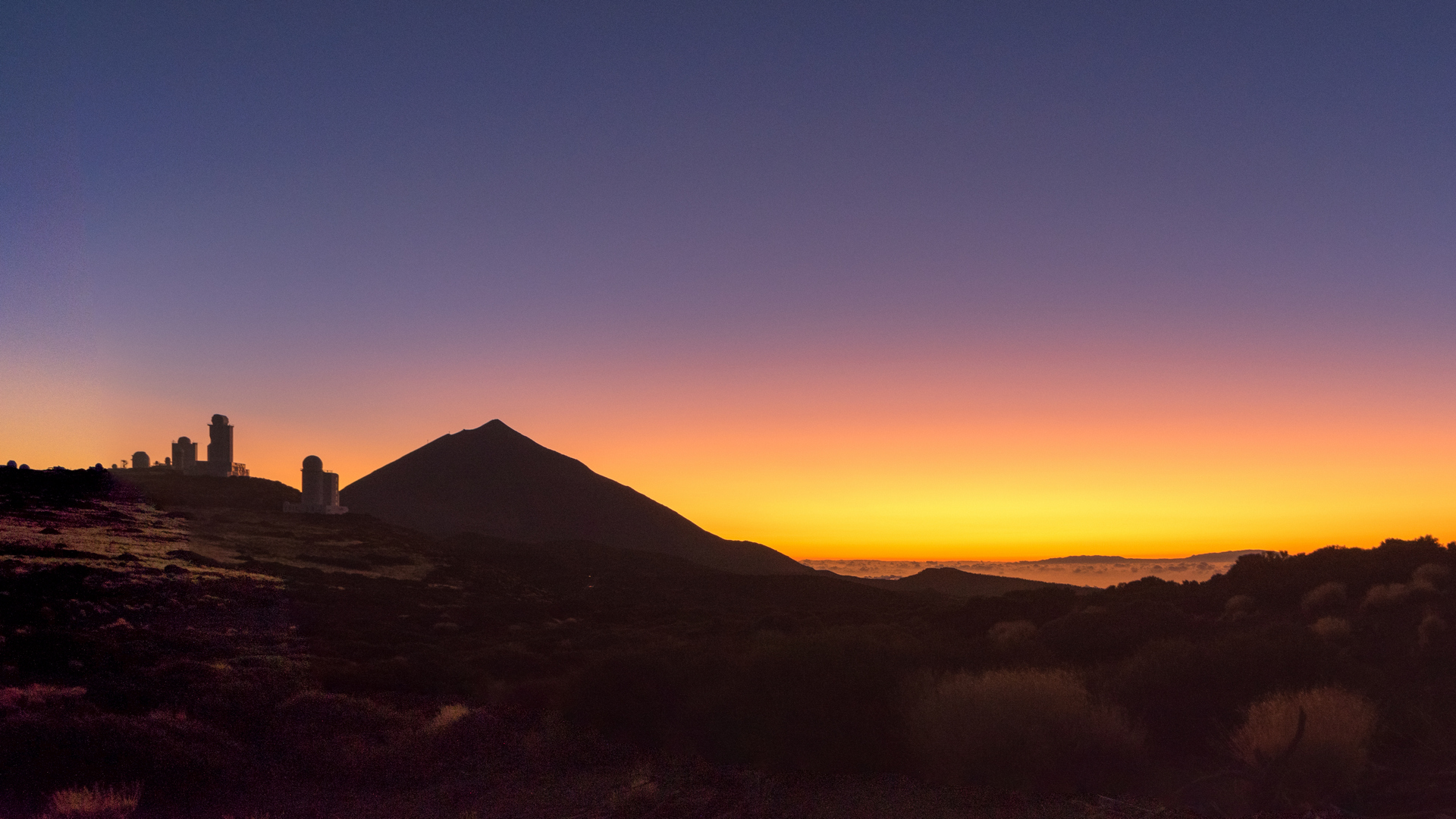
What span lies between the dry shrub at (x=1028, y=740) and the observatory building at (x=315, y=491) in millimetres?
65413

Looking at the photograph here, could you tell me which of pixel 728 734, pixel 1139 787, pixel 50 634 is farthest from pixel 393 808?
pixel 50 634

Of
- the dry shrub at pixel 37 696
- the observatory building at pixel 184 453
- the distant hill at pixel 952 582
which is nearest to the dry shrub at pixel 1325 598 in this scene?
the dry shrub at pixel 37 696

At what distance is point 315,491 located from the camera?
6706 centimetres

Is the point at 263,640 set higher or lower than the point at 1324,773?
lower

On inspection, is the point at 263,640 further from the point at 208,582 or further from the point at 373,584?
the point at 373,584

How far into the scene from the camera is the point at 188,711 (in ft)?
46.6

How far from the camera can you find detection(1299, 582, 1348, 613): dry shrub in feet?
65.0

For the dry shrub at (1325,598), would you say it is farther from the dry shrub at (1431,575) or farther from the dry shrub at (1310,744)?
the dry shrub at (1310,744)

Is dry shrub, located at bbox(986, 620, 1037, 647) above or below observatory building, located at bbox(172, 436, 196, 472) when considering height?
below

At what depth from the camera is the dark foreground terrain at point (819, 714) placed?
978cm

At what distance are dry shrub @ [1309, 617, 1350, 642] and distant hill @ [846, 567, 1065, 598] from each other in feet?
256

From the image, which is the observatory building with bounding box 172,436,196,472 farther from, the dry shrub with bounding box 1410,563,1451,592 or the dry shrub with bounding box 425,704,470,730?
the dry shrub with bounding box 1410,563,1451,592

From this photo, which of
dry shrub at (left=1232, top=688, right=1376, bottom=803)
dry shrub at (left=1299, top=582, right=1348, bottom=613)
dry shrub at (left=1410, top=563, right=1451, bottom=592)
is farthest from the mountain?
dry shrub at (left=1232, top=688, right=1376, bottom=803)

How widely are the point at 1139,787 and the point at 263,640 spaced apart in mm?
25517
